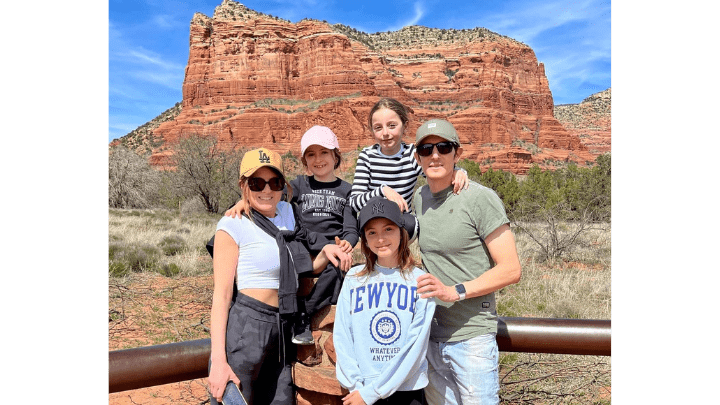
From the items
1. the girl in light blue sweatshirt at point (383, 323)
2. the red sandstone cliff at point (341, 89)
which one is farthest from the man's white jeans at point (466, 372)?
the red sandstone cliff at point (341, 89)

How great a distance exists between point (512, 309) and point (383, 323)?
17.4 ft

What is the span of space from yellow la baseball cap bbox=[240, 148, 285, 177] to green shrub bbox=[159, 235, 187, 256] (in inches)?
391

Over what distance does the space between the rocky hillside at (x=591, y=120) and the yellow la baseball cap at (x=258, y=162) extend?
92144mm

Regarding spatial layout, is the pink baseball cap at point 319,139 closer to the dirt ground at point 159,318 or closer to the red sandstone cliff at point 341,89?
the dirt ground at point 159,318

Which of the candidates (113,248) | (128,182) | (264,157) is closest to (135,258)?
(113,248)

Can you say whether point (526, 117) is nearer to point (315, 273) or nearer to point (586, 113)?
point (586, 113)

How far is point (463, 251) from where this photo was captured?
2117mm

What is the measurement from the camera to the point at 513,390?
445cm

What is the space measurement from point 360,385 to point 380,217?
2.53ft

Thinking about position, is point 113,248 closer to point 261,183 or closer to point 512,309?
point 512,309

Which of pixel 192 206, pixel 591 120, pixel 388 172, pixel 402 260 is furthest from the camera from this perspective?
pixel 591 120

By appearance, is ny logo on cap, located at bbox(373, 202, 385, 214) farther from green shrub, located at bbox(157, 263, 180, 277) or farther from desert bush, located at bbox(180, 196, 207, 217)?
desert bush, located at bbox(180, 196, 207, 217)

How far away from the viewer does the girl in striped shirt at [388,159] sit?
274cm

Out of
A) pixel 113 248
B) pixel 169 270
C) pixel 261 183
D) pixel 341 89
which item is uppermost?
pixel 341 89
